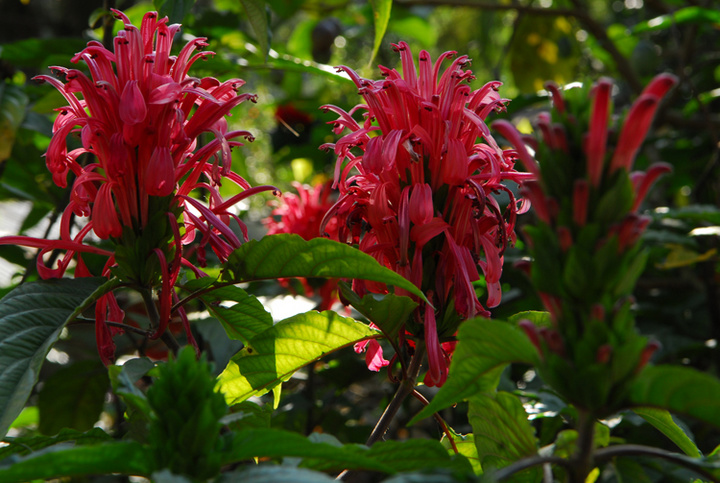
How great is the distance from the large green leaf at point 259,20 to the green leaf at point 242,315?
544 mm

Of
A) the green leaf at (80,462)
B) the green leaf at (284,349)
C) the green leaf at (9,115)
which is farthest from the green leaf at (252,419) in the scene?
the green leaf at (9,115)

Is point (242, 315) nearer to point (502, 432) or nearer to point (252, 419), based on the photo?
point (252, 419)

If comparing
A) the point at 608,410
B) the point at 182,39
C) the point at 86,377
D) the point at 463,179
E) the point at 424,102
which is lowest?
the point at 86,377

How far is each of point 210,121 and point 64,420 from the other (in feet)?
3.79

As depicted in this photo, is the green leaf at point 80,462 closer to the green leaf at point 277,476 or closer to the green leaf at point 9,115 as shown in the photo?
the green leaf at point 277,476

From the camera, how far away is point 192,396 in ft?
1.99

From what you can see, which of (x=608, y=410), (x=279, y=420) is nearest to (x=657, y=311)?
(x=279, y=420)

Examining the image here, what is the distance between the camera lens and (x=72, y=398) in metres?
1.66

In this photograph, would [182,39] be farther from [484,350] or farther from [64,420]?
[484,350]

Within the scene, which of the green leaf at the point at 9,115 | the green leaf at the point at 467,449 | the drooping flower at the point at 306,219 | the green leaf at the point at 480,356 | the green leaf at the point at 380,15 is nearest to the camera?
the green leaf at the point at 480,356

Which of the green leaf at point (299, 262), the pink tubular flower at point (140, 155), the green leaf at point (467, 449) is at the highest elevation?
the pink tubular flower at point (140, 155)

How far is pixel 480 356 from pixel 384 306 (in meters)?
0.17

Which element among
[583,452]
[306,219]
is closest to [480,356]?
[583,452]

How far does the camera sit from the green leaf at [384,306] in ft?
2.55
